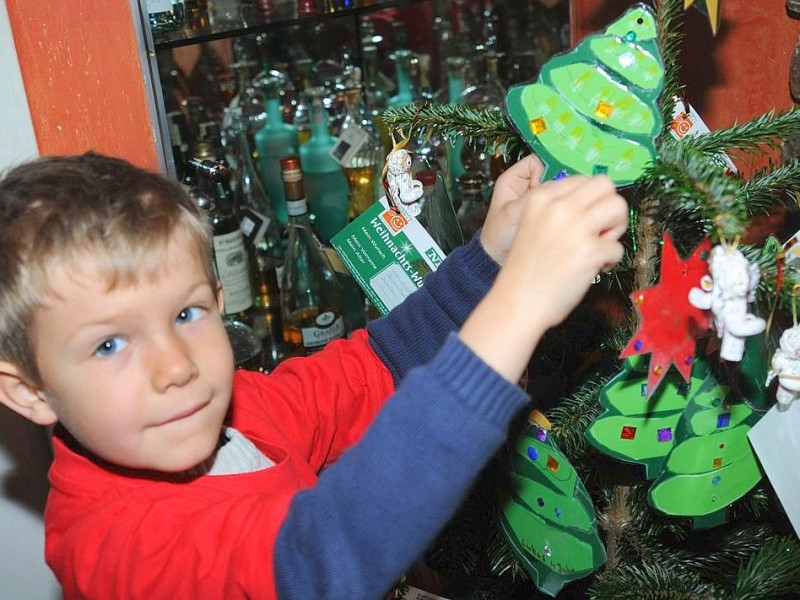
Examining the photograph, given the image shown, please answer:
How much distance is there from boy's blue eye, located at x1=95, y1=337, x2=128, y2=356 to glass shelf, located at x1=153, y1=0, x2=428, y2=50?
15.9 inches

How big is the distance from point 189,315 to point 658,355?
1.20ft

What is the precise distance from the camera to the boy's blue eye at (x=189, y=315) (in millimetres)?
672

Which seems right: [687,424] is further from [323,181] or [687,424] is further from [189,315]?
[323,181]

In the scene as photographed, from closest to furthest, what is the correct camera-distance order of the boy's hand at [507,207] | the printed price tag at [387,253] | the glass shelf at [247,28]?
the boy's hand at [507,207]
the printed price tag at [387,253]
the glass shelf at [247,28]

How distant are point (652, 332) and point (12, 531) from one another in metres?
0.78

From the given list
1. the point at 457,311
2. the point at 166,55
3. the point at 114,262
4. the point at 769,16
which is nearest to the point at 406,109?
the point at 457,311

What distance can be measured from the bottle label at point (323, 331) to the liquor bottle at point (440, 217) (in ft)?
0.94

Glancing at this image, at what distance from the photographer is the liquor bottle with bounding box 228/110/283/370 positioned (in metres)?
1.27

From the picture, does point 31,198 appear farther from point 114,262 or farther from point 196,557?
point 196,557

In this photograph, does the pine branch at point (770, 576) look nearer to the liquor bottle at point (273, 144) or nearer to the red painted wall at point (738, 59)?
the red painted wall at point (738, 59)

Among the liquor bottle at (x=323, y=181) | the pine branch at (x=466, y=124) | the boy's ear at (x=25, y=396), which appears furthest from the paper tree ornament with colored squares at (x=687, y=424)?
the liquor bottle at (x=323, y=181)

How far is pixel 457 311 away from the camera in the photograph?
79 centimetres

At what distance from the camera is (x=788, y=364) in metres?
0.59

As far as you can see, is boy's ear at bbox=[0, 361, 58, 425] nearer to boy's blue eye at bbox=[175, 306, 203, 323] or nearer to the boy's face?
the boy's face
